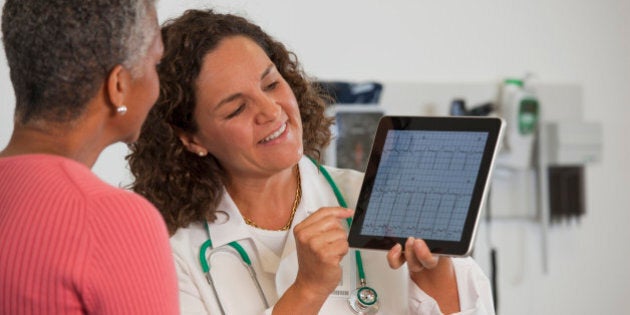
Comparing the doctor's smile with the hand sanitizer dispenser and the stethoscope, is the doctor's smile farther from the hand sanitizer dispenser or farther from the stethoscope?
the hand sanitizer dispenser

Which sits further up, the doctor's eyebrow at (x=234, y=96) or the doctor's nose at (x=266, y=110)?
the doctor's eyebrow at (x=234, y=96)

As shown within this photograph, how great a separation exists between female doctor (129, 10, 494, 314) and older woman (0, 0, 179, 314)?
481 millimetres

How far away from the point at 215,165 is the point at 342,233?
35 centimetres

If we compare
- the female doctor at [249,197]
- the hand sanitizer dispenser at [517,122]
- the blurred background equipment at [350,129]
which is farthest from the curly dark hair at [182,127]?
the hand sanitizer dispenser at [517,122]

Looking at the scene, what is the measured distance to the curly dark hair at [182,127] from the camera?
148cm

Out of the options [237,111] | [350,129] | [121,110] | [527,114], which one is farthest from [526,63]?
[121,110]

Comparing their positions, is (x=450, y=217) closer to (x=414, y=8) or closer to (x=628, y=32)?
(x=414, y=8)

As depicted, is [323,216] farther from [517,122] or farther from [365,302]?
[517,122]

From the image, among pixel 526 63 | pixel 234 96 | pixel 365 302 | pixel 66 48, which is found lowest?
pixel 526 63

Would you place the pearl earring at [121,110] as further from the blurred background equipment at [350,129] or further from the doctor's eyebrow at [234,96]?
the blurred background equipment at [350,129]

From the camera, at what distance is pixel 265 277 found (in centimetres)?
147

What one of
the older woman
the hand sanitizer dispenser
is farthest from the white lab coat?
the hand sanitizer dispenser

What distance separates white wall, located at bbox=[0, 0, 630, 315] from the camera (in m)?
2.71

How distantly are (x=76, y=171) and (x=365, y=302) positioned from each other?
677 millimetres
